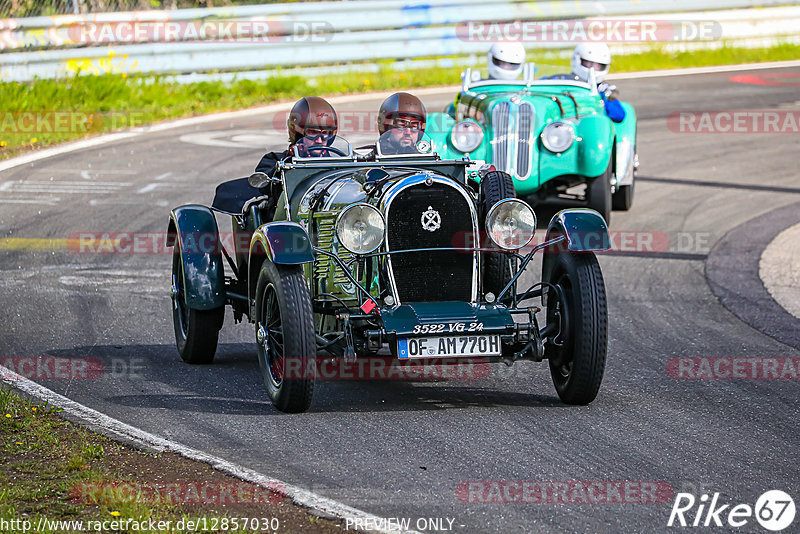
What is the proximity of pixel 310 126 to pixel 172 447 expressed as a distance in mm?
2854

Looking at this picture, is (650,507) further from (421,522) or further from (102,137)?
(102,137)

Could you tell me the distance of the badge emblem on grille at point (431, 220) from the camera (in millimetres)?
6387

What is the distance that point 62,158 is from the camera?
584 inches

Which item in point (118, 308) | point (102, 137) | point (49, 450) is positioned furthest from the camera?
point (102, 137)

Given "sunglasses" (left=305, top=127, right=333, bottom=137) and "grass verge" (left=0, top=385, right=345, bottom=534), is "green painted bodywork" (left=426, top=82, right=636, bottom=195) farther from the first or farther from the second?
"grass verge" (left=0, top=385, right=345, bottom=534)

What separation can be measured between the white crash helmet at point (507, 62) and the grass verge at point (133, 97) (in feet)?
1.31

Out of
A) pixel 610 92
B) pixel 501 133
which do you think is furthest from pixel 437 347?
pixel 610 92

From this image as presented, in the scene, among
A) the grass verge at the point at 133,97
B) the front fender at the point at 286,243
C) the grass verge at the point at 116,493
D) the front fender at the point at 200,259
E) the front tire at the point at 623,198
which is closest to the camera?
the grass verge at the point at 116,493

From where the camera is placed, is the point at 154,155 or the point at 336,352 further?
the point at 154,155

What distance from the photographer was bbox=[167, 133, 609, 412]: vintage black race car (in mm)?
5973

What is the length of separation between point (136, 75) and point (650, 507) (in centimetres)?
1487

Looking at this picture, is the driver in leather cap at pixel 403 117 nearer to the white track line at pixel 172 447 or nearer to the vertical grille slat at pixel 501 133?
the white track line at pixel 172 447

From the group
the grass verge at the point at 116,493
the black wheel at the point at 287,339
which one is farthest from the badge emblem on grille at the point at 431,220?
the grass verge at the point at 116,493

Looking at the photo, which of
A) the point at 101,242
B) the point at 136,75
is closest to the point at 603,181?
the point at 101,242
